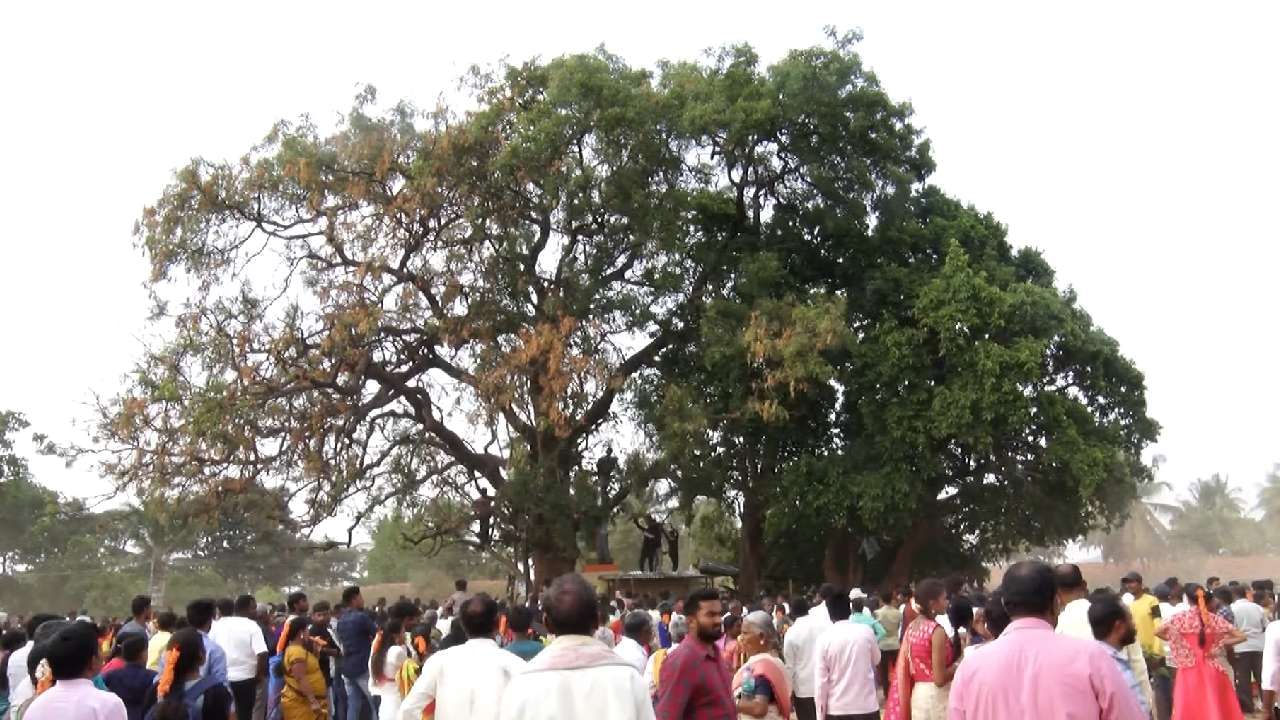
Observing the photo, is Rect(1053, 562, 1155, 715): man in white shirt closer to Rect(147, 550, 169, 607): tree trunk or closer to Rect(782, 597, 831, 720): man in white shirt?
Rect(782, 597, 831, 720): man in white shirt

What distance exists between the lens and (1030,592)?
13.8 ft

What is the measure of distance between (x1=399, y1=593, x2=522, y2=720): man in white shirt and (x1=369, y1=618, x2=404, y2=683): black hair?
499cm

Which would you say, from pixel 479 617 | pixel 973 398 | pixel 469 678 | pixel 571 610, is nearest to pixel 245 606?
pixel 479 617

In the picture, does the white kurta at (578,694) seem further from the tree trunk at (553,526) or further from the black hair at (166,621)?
the tree trunk at (553,526)

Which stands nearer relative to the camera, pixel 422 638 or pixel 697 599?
pixel 697 599

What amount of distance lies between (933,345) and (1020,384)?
1951 mm

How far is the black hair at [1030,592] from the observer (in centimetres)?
421

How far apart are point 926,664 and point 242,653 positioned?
21.3ft

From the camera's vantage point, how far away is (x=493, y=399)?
2317cm

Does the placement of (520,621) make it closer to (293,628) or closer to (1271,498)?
(293,628)

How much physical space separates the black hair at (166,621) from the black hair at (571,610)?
6962mm

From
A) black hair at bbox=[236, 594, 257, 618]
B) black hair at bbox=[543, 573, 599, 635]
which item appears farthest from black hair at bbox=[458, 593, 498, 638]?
black hair at bbox=[236, 594, 257, 618]

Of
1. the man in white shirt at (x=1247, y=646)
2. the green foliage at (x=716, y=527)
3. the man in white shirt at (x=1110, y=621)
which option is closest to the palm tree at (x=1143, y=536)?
the green foliage at (x=716, y=527)

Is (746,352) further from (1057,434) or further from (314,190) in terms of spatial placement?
(314,190)
